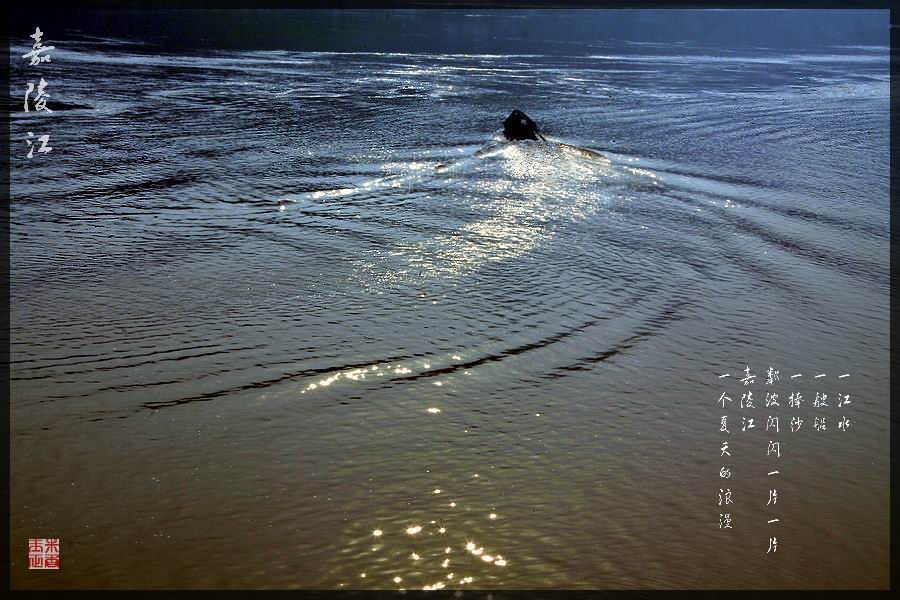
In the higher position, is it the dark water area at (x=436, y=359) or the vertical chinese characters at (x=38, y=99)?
the vertical chinese characters at (x=38, y=99)

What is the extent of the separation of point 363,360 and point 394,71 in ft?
46.2

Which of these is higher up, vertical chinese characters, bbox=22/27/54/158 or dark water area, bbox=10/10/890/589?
vertical chinese characters, bbox=22/27/54/158

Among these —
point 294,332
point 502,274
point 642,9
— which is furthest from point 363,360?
point 642,9

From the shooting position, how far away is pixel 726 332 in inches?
219

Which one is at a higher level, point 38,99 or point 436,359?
point 38,99

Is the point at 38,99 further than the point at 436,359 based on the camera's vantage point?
Yes

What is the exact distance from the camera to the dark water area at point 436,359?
11.5 ft

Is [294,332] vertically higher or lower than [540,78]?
lower

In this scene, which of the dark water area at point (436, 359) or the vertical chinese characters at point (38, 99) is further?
the vertical chinese characters at point (38, 99)

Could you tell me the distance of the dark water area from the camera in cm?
350

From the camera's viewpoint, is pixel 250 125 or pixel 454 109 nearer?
pixel 250 125

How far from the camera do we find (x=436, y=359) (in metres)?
5.04

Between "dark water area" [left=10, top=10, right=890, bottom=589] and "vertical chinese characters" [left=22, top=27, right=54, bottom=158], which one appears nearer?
"dark water area" [left=10, top=10, right=890, bottom=589]

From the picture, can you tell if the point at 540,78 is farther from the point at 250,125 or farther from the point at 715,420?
the point at 715,420
